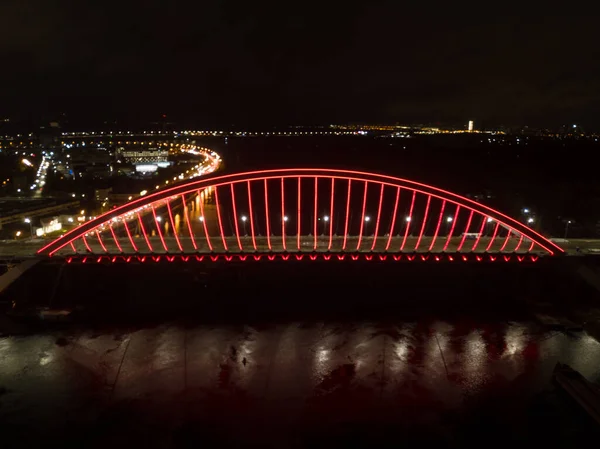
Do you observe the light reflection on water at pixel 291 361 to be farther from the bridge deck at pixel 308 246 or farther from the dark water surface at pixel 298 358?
the bridge deck at pixel 308 246

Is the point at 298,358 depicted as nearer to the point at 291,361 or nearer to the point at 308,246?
the point at 291,361

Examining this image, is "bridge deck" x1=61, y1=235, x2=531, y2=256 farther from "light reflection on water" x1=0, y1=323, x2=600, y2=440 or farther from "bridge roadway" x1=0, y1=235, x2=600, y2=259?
"light reflection on water" x1=0, y1=323, x2=600, y2=440

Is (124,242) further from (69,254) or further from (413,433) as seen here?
(413,433)

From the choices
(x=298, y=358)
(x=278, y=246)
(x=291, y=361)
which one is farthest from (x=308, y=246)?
(x=291, y=361)

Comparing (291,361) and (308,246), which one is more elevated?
(308,246)

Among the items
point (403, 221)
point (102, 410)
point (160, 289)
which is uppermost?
point (102, 410)

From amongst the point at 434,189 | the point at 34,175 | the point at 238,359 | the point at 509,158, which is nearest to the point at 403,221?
the point at 434,189

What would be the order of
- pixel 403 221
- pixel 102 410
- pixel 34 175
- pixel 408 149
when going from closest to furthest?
pixel 102 410, pixel 403 221, pixel 34 175, pixel 408 149

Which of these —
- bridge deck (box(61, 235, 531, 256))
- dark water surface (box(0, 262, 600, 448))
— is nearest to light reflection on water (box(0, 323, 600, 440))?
dark water surface (box(0, 262, 600, 448))
